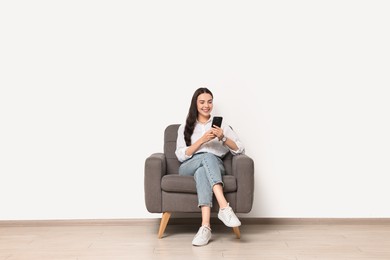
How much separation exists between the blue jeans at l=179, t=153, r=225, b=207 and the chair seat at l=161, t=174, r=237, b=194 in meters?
0.06

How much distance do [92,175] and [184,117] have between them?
914 millimetres

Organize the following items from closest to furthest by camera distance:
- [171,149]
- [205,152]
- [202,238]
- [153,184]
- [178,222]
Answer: [202,238]
[153,184]
[205,152]
[171,149]
[178,222]

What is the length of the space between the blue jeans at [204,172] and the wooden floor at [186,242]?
33cm

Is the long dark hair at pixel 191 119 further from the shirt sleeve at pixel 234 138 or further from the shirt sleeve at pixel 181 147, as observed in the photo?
the shirt sleeve at pixel 234 138

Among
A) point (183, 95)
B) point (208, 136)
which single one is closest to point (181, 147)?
point (208, 136)

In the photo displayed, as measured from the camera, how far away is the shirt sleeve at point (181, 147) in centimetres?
427

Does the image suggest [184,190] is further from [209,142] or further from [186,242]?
[209,142]

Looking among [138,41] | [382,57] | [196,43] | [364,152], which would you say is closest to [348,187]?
[364,152]

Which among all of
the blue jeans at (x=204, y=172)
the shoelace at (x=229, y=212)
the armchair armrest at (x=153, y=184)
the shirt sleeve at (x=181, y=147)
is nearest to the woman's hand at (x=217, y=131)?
the blue jeans at (x=204, y=172)

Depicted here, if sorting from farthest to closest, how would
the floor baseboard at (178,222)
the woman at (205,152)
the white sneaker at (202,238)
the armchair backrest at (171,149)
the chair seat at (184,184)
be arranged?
1. the floor baseboard at (178,222)
2. the armchair backrest at (171,149)
3. the chair seat at (184,184)
4. the woman at (205,152)
5. the white sneaker at (202,238)

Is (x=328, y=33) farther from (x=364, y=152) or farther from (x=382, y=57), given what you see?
(x=364, y=152)

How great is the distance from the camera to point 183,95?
4.74 meters

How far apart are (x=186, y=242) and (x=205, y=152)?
0.72 m

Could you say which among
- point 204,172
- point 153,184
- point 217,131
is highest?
point 217,131
